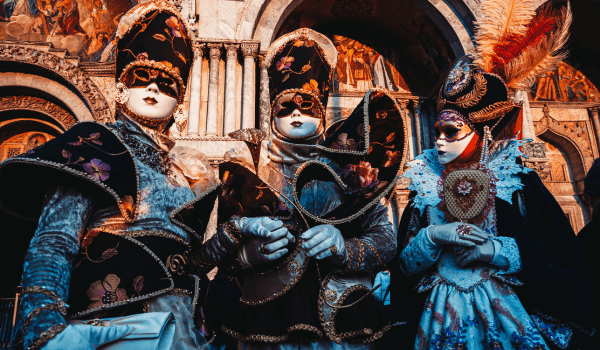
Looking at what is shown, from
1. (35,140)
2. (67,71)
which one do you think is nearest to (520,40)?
(67,71)

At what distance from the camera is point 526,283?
1766 mm

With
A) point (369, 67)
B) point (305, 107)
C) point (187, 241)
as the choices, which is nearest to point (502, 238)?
point (305, 107)

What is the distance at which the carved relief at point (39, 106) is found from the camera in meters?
8.88

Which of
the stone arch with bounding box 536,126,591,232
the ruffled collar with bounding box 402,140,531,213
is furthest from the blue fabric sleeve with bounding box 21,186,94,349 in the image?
the stone arch with bounding box 536,126,591,232

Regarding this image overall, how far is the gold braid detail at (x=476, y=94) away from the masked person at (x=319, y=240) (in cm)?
73

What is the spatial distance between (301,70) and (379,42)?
9.51 metres

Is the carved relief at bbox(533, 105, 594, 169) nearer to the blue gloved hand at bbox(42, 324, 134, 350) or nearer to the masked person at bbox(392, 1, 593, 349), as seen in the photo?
the masked person at bbox(392, 1, 593, 349)

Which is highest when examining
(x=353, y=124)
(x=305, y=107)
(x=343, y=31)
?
(x=343, y=31)

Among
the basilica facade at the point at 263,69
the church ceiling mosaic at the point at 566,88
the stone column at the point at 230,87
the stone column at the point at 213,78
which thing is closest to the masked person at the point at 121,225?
the basilica facade at the point at 263,69

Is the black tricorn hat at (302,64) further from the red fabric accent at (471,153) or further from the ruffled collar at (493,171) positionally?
the red fabric accent at (471,153)

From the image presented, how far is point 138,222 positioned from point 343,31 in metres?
Answer: 10.4

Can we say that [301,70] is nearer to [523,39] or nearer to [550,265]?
[523,39]

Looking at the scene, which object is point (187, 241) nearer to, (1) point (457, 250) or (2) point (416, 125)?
(1) point (457, 250)

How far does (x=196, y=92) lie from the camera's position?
767 cm
